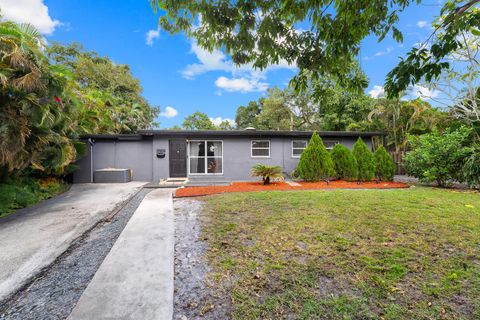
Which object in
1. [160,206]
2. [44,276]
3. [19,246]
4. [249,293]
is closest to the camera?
[249,293]

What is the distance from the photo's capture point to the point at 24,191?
19.8 ft

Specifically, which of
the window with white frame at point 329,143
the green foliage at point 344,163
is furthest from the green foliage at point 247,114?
the green foliage at point 344,163

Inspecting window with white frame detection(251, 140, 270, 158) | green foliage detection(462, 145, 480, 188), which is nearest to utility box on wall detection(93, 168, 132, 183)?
window with white frame detection(251, 140, 270, 158)

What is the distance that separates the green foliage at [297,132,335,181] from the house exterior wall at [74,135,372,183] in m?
1.83

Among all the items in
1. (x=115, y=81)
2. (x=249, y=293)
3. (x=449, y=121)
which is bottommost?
(x=249, y=293)

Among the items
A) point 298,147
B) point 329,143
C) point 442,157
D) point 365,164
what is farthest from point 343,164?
point 442,157

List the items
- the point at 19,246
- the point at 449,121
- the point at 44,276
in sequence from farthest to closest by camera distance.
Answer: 1. the point at 449,121
2. the point at 19,246
3. the point at 44,276

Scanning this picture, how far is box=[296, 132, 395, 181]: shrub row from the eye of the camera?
9.84m

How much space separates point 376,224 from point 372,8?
3.29 meters

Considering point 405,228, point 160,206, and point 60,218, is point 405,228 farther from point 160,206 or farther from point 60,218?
point 60,218

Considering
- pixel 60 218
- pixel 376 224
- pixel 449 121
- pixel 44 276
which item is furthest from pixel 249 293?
pixel 449 121

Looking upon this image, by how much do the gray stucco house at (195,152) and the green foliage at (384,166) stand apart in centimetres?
183

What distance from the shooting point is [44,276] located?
8.29 ft

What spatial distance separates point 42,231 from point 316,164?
915 cm
